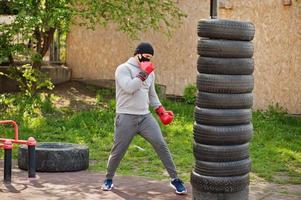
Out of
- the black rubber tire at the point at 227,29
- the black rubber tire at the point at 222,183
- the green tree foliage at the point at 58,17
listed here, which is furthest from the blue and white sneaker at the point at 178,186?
the green tree foliage at the point at 58,17

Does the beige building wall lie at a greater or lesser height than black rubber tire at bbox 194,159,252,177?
greater

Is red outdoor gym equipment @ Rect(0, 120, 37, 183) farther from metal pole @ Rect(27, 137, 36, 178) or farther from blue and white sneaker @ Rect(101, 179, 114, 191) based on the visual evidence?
blue and white sneaker @ Rect(101, 179, 114, 191)

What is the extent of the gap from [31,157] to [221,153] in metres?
3.24

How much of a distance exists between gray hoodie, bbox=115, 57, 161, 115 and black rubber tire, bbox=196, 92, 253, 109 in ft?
4.73

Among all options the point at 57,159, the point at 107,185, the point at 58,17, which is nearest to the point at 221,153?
the point at 107,185

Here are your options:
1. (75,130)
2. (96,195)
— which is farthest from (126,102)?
(75,130)

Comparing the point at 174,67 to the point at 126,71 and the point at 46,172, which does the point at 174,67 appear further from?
the point at 126,71

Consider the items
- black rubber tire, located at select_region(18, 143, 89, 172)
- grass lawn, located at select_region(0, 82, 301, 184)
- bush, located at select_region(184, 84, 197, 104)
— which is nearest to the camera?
black rubber tire, located at select_region(18, 143, 89, 172)

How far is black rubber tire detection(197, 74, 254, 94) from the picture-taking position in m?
6.60

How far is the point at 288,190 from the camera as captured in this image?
8844 millimetres

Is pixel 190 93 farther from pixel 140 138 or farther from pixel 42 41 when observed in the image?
pixel 140 138

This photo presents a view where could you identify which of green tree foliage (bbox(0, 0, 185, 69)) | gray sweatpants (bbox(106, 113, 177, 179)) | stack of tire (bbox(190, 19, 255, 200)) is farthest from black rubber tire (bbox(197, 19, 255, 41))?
green tree foliage (bbox(0, 0, 185, 69))

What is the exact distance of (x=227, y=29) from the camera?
6.59m

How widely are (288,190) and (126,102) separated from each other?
7.98ft
